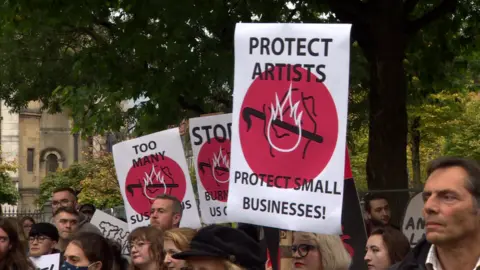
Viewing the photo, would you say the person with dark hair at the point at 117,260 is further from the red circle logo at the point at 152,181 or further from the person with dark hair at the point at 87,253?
the red circle logo at the point at 152,181

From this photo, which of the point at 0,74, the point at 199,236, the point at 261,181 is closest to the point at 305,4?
the point at 0,74

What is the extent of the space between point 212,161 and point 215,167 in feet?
0.27

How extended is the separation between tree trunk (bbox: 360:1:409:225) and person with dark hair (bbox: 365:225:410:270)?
529 cm

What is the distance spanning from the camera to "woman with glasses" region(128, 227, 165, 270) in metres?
6.94

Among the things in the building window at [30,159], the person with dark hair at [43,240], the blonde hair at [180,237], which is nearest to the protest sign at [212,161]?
the person with dark hair at [43,240]

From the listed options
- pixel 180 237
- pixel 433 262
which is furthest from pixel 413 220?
pixel 433 262

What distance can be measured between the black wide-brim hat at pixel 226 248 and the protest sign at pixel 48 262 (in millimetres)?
3374

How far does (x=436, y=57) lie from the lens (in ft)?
43.7

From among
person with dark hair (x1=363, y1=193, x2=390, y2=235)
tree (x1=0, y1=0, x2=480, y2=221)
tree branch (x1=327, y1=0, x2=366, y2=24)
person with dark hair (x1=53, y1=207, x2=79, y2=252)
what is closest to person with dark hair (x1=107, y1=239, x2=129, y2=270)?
person with dark hair (x1=53, y1=207, x2=79, y2=252)

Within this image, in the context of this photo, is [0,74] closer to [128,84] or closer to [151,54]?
[128,84]

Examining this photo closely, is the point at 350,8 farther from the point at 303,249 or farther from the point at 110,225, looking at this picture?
the point at 303,249

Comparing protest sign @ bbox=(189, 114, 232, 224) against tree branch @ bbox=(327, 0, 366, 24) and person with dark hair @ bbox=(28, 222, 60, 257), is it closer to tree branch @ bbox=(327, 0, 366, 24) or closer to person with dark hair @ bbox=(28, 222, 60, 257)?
person with dark hair @ bbox=(28, 222, 60, 257)

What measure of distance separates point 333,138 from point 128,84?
7.65 meters

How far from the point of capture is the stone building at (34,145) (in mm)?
77000
